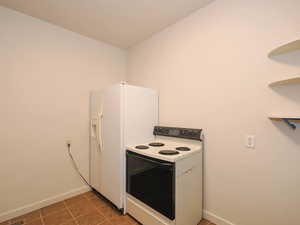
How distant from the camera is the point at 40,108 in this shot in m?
2.05

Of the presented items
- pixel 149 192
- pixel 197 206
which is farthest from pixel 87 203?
pixel 197 206

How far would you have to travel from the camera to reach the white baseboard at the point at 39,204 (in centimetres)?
178

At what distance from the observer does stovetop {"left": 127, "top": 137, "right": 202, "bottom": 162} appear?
1449 millimetres

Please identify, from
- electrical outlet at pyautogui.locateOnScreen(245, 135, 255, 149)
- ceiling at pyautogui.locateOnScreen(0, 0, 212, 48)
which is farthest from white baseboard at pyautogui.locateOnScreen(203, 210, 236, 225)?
ceiling at pyautogui.locateOnScreen(0, 0, 212, 48)

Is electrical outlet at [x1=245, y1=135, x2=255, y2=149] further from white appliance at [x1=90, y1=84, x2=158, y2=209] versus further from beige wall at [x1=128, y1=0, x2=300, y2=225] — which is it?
white appliance at [x1=90, y1=84, x2=158, y2=209]

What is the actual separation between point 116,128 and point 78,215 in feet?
4.02

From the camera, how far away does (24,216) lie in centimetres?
184

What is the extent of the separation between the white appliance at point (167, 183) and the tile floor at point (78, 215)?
213 mm

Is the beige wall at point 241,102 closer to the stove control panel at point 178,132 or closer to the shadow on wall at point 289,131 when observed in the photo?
the shadow on wall at point 289,131

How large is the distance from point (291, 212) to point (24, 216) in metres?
2.94

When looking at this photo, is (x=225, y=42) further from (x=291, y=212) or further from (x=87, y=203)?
(x=87, y=203)

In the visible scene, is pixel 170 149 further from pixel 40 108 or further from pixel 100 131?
pixel 40 108

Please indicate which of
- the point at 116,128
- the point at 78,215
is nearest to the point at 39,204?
the point at 78,215

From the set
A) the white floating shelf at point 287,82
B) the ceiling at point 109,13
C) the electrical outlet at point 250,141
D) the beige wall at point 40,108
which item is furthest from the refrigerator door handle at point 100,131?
the white floating shelf at point 287,82
